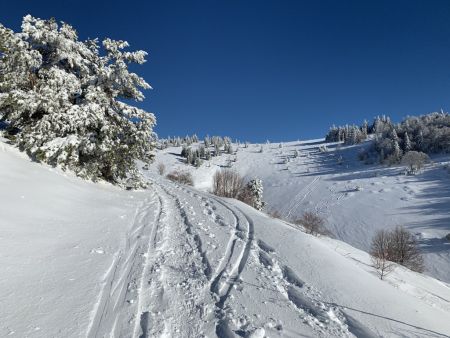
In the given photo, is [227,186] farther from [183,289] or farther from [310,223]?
[183,289]

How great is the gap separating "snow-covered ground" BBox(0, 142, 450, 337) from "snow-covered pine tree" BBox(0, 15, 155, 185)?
368 cm

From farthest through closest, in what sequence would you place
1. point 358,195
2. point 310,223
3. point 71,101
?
point 358,195 → point 310,223 → point 71,101

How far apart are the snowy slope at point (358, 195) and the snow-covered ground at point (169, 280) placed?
3084 centimetres

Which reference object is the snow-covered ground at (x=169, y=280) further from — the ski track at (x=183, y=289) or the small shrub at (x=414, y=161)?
the small shrub at (x=414, y=161)

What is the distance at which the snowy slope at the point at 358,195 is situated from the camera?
4412cm

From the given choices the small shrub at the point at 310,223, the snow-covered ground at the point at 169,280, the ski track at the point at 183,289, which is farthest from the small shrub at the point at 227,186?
the ski track at the point at 183,289

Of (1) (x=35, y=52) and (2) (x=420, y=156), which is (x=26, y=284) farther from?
(2) (x=420, y=156)

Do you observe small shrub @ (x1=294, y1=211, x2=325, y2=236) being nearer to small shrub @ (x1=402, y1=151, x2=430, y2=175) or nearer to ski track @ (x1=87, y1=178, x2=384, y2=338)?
ski track @ (x1=87, y1=178, x2=384, y2=338)

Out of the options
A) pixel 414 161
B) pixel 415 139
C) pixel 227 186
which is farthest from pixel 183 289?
pixel 415 139

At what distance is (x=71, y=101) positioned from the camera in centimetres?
1819

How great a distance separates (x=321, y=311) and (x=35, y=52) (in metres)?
18.3

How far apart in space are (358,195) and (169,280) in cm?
6523

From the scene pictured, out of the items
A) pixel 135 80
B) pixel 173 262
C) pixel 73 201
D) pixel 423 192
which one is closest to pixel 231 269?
pixel 173 262

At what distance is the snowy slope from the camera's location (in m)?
44.1
